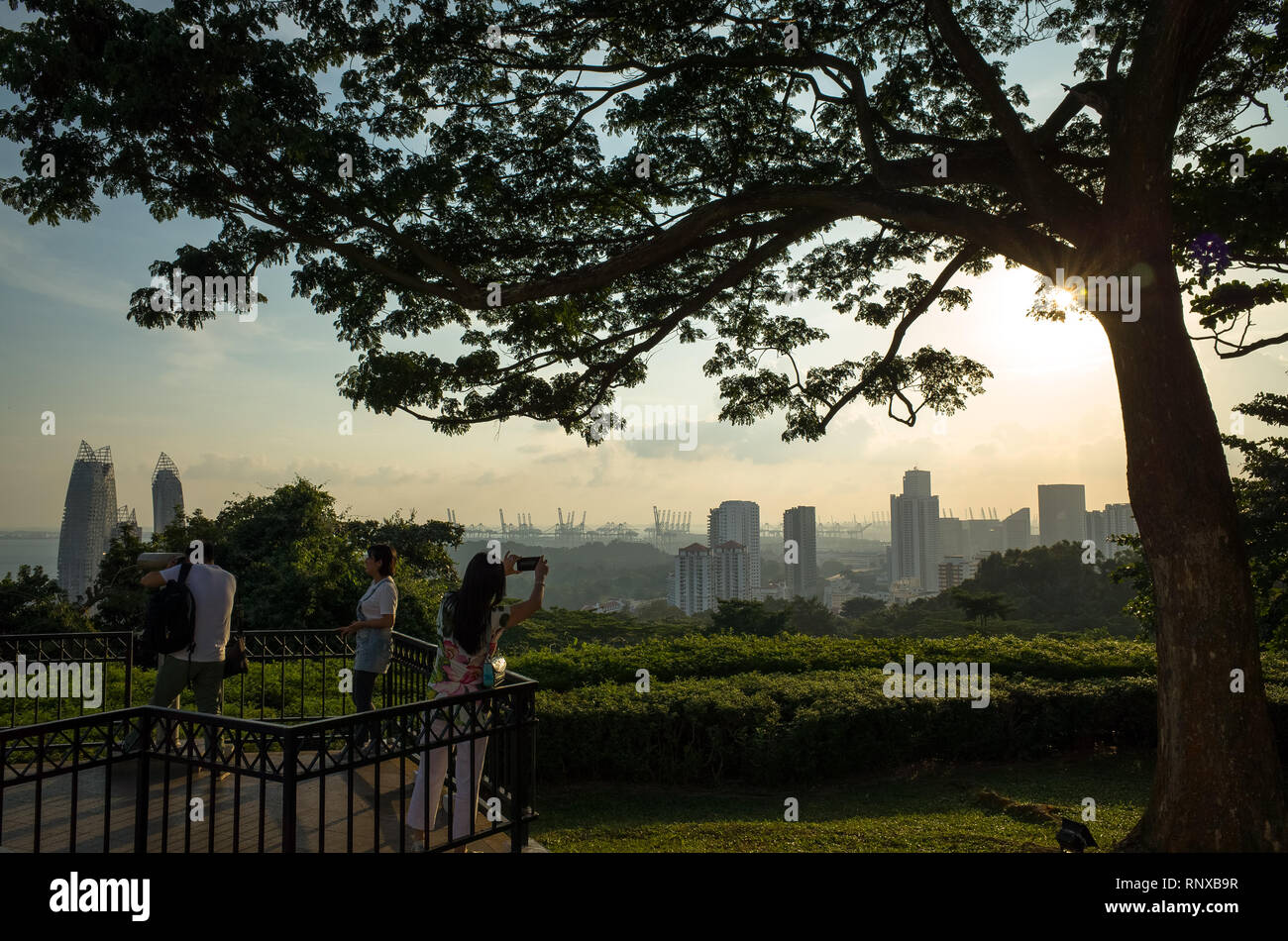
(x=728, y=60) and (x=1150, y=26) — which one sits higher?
(x=728, y=60)

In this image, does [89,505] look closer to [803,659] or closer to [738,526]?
[738,526]

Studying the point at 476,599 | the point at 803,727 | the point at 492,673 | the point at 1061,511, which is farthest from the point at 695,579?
the point at 476,599

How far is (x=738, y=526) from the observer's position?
39.6 metres

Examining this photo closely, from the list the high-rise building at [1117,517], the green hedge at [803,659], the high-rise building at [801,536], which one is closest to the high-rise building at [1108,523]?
the high-rise building at [1117,517]

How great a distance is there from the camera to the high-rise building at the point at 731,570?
36906 mm

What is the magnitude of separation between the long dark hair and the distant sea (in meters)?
13.3

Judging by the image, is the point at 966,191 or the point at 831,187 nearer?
the point at 831,187

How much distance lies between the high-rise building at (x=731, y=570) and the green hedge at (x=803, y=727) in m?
26.4

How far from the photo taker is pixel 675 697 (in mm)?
9258

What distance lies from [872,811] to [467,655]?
16.2 feet

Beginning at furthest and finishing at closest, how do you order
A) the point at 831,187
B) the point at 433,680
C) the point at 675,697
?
the point at 675,697 → the point at 831,187 → the point at 433,680

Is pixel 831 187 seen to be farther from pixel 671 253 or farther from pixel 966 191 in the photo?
pixel 966 191
